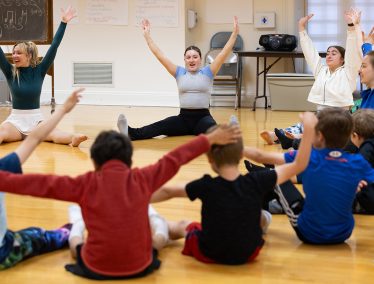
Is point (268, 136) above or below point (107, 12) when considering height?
below

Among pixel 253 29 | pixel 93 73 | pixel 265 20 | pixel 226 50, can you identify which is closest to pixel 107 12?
pixel 93 73

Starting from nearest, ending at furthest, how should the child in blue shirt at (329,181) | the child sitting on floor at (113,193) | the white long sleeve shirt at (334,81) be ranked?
1. the child sitting on floor at (113,193)
2. the child in blue shirt at (329,181)
3. the white long sleeve shirt at (334,81)

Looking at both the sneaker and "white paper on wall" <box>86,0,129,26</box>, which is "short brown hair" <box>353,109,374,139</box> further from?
"white paper on wall" <box>86,0,129,26</box>

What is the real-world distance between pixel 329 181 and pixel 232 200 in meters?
0.50

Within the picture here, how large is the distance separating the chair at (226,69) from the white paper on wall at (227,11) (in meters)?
0.23

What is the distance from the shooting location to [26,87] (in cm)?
522

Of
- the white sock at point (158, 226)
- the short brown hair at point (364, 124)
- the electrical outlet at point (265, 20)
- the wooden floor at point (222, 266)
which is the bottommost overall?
the wooden floor at point (222, 266)

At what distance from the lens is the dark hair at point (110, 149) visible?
2.15 meters

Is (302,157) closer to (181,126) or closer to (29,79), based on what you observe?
(181,126)

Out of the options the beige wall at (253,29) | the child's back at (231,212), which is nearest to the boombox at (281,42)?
the beige wall at (253,29)

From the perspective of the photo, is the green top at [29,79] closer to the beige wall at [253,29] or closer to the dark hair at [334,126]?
the dark hair at [334,126]

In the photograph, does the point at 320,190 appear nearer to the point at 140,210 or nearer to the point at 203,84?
the point at 140,210

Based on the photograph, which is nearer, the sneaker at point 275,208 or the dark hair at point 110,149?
the dark hair at point 110,149

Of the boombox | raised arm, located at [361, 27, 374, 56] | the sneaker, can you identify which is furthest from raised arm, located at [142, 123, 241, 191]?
the boombox
